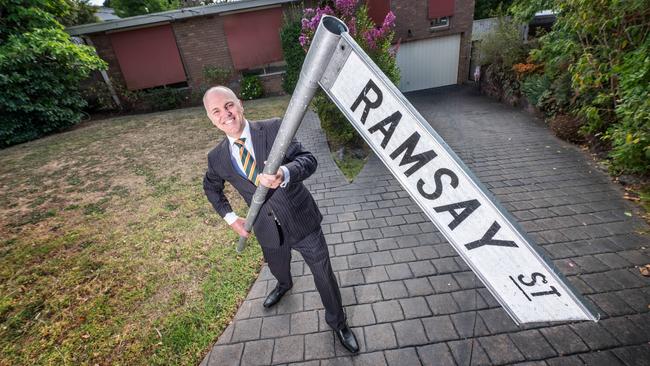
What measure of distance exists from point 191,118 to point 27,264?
7.90 m

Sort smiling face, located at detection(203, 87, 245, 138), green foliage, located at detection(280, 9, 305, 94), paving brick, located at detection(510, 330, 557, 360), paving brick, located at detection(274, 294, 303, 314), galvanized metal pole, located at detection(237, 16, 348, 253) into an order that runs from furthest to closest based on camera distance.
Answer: green foliage, located at detection(280, 9, 305, 94) < paving brick, located at detection(274, 294, 303, 314) < paving brick, located at detection(510, 330, 557, 360) < smiling face, located at detection(203, 87, 245, 138) < galvanized metal pole, located at detection(237, 16, 348, 253)

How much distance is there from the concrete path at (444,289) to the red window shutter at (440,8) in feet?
34.1

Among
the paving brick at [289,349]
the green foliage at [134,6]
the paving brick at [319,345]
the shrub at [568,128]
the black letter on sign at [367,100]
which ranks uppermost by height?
the green foliage at [134,6]

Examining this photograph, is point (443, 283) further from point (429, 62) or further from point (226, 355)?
point (429, 62)

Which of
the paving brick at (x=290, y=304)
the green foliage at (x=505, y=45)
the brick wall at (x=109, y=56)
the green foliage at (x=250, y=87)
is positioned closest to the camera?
the paving brick at (x=290, y=304)

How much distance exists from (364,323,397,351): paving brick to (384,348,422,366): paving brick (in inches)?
2.5

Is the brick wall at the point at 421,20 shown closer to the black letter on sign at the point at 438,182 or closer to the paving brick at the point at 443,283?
the paving brick at the point at 443,283

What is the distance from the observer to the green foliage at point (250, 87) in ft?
42.9

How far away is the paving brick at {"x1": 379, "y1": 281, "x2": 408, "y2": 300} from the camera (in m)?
3.00

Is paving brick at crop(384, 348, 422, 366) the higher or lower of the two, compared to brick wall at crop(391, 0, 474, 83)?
lower

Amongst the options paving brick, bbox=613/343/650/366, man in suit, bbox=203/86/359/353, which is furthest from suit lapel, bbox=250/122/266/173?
Answer: paving brick, bbox=613/343/650/366

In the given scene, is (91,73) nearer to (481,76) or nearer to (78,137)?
(78,137)

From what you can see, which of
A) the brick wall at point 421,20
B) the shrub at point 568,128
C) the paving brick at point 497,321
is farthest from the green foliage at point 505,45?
the paving brick at point 497,321

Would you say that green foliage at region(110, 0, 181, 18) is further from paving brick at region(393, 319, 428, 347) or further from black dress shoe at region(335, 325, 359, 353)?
paving brick at region(393, 319, 428, 347)
